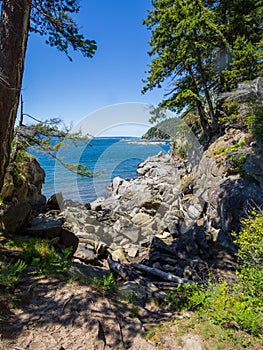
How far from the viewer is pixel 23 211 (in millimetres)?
5461

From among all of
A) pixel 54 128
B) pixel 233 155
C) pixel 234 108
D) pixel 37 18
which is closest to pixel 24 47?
pixel 37 18

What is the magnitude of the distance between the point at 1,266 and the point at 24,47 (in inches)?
153

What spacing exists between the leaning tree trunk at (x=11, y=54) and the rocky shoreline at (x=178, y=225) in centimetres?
322

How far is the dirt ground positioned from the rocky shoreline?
7.12 feet

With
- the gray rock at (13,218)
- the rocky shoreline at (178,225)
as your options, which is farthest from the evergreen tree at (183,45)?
the gray rock at (13,218)

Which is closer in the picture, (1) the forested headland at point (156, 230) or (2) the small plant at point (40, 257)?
(1) the forested headland at point (156, 230)

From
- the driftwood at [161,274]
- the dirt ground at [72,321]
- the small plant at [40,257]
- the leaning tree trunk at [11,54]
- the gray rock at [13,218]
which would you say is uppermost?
the leaning tree trunk at [11,54]

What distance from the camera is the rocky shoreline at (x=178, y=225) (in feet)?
20.3

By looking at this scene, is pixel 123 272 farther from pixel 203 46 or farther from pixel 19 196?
pixel 203 46

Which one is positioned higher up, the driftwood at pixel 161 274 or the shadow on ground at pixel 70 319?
the shadow on ground at pixel 70 319

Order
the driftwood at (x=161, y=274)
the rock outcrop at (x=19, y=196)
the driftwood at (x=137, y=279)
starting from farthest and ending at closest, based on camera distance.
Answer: the driftwood at (x=161, y=274), the rock outcrop at (x=19, y=196), the driftwood at (x=137, y=279)

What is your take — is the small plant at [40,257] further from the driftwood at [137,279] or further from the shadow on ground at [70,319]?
the driftwood at [137,279]

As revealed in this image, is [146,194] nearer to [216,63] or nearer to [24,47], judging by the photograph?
[216,63]

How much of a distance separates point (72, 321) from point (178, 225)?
6713 millimetres
